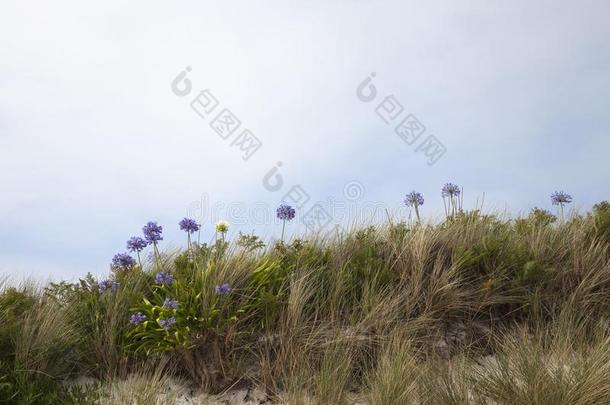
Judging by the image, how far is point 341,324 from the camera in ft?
21.4

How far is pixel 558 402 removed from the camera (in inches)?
187

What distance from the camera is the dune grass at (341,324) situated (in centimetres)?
527

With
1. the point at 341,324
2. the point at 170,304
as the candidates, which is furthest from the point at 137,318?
the point at 341,324

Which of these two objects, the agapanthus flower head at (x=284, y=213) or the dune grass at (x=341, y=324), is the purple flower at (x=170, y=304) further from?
the agapanthus flower head at (x=284, y=213)

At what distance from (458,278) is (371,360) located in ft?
4.87

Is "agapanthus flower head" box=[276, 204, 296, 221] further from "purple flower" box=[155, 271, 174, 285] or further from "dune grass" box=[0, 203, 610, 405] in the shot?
"purple flower" box=[155, 271, 174, 285]

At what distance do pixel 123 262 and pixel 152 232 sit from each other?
52cm

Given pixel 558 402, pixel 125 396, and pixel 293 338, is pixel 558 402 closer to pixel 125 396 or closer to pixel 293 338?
pixel 293 338

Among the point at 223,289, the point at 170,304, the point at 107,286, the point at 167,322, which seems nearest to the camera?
the point at 167,322

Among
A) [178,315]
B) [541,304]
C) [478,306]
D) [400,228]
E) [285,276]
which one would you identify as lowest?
[541,304]

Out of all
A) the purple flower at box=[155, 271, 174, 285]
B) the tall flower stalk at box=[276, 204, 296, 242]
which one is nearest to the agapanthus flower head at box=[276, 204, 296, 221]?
the tall flower stalk at box=[276, 204, 296, 242]

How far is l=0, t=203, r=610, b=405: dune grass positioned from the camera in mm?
5266

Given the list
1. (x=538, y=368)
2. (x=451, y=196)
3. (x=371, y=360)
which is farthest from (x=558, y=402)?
(x=451, y=196)

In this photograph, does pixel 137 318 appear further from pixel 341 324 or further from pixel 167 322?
pixel 341 324
